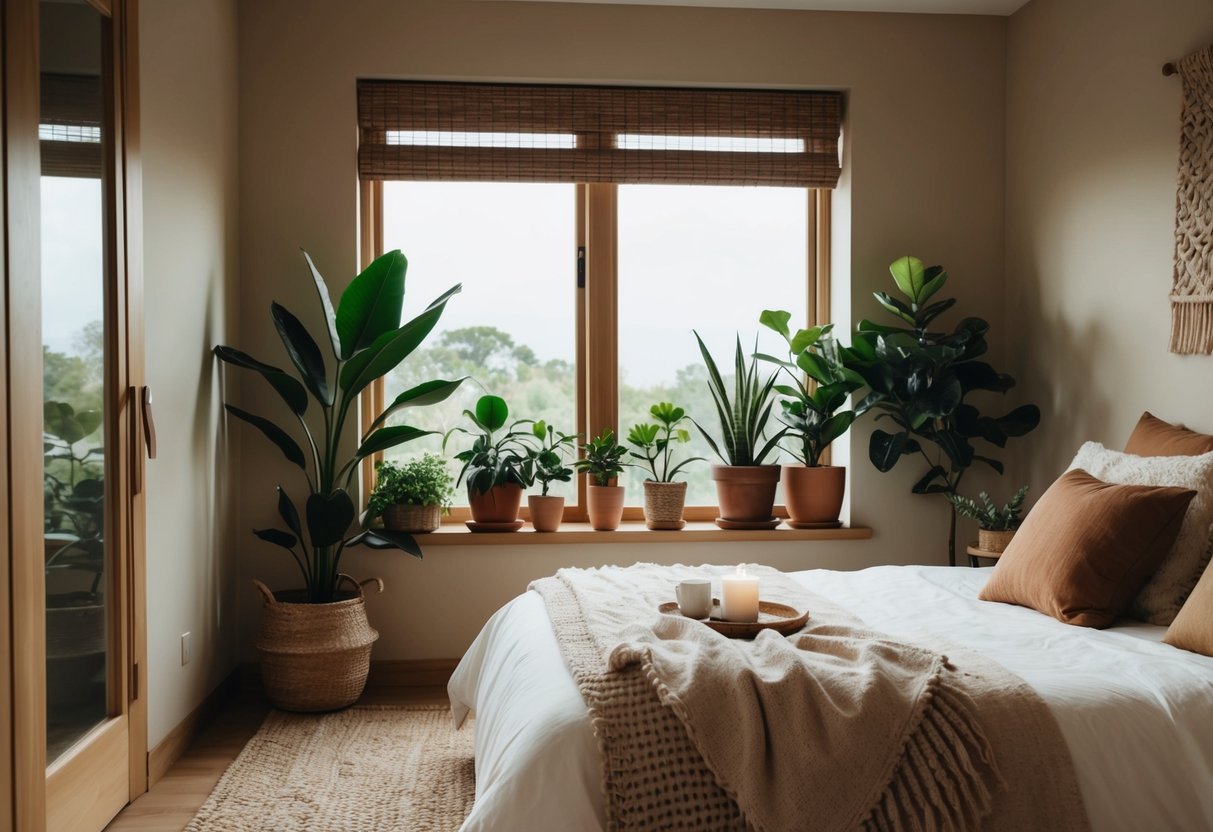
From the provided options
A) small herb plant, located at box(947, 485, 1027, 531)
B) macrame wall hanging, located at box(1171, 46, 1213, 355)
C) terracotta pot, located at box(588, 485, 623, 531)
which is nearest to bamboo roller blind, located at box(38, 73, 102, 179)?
terracotta pot, located at box(588, 485, 623, 531)

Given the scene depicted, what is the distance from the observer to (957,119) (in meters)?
4.02

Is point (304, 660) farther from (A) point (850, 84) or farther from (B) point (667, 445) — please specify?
(A) point (850, 84)

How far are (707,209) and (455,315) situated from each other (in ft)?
3.81

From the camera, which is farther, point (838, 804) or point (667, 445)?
point (667, 445)

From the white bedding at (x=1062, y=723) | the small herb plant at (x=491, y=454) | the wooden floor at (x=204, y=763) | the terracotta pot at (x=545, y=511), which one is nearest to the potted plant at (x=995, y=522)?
the white bedding at (x=1062, y=723)

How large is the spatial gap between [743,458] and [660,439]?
0.36 m

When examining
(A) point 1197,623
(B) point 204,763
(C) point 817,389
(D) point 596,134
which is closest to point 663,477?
(C) point 817,389

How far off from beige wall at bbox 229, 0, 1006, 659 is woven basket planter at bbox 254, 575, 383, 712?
378 millimetres

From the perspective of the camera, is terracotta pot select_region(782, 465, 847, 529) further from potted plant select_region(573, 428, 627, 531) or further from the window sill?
potted plant select_region(573, 428, 627, 531)

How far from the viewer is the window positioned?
3.88 m

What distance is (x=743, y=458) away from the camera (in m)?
3.91

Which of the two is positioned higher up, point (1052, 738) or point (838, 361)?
point (838, 361)

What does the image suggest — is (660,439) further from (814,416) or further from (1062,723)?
(1062,723)

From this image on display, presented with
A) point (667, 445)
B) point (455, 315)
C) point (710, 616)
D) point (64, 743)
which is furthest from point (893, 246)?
point (64, 743)
